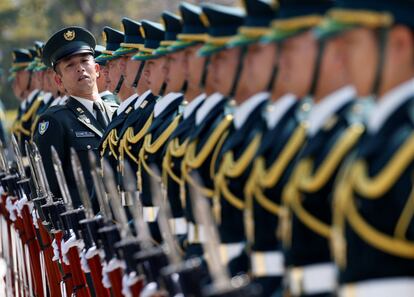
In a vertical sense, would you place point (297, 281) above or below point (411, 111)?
below

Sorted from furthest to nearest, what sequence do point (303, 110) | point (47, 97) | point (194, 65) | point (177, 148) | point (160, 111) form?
point (47, 97) → point (160, 111) → point (177, 148) → point (194, 65) → point (303, 110)

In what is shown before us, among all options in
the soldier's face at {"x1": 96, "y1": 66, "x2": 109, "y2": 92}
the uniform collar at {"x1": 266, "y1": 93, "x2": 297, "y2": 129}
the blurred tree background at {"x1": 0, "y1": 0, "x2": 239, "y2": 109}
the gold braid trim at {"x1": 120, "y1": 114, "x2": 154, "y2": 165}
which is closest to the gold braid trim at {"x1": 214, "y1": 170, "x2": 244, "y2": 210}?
the uniform collar at {"x1": 266, "y1": 93, "x2": 297, "y2": 129}

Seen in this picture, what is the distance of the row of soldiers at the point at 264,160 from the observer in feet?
10.7

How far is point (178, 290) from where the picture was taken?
4.11 metres

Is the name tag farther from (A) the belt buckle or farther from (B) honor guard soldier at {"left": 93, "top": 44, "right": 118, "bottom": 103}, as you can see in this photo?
(A) the belt buckle

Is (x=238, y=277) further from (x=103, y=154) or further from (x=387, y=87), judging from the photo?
(x=103, y=154)

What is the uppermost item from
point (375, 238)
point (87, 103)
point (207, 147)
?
point (87, 103)

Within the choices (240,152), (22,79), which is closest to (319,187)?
(240,152)

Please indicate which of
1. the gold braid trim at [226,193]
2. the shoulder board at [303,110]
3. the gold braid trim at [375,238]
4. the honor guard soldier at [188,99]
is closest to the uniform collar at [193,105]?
the honor guard soldier at [188,99]

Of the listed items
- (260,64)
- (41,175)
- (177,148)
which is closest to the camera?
(260,64)

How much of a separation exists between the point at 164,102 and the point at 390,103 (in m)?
2.83

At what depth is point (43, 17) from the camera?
33219 millimetres

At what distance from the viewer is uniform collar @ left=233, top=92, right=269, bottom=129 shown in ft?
13.9

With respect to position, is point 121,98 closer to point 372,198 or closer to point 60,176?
point 60,176
